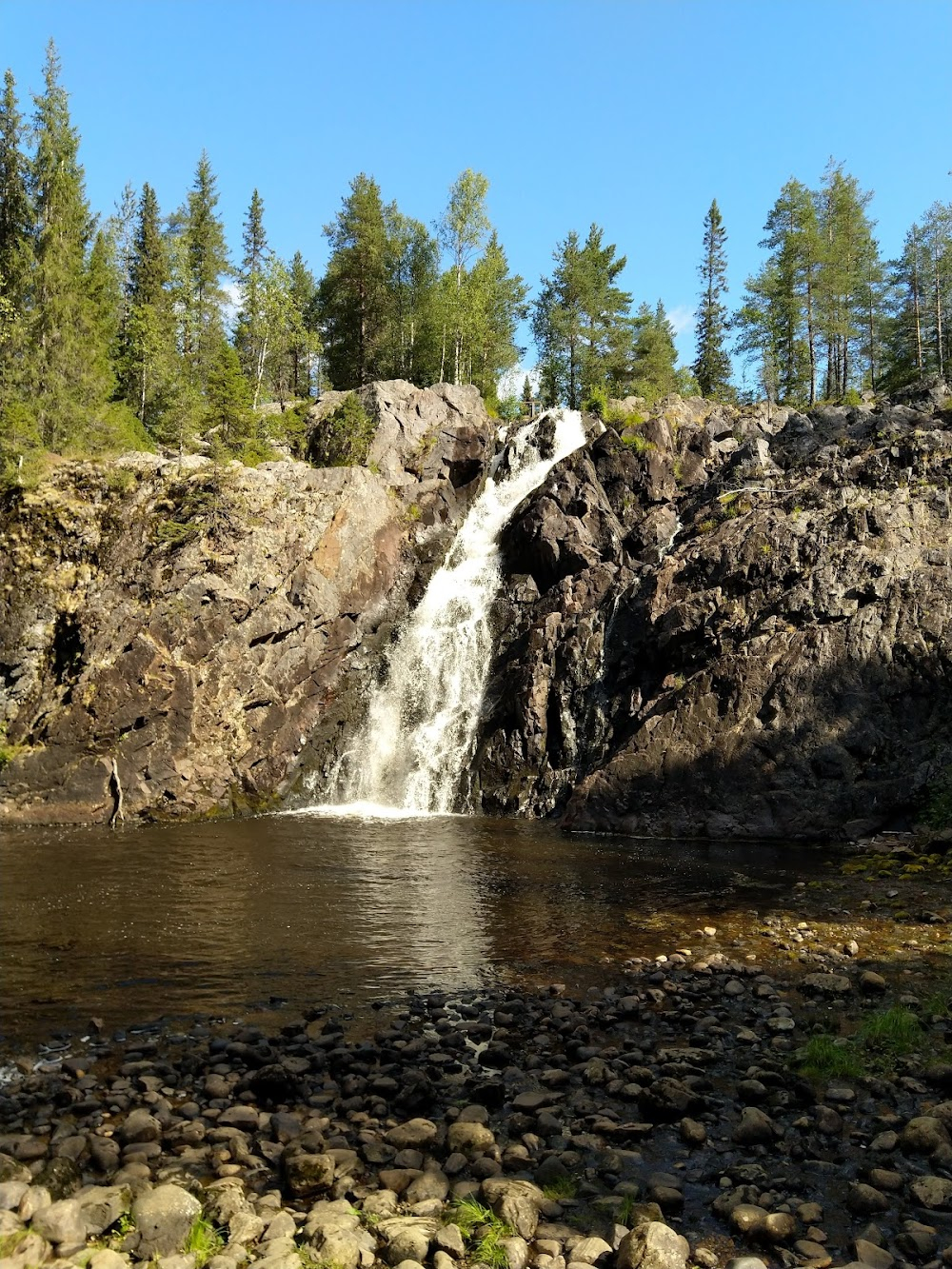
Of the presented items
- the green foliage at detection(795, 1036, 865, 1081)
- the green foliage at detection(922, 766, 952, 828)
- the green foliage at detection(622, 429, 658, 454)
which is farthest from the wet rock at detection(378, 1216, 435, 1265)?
the green foliage at detection(622, 429, 658, 454)

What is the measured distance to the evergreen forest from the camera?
130ft

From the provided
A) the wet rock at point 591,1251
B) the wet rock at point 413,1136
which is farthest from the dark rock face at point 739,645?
the wet rock at point 591,1251

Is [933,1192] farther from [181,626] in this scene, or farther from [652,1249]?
[181,626]

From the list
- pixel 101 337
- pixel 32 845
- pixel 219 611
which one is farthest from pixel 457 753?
pixel 101 337

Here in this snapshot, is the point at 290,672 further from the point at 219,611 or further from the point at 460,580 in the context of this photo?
the point at 460,580

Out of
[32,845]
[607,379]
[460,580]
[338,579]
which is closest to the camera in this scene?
[32,845]

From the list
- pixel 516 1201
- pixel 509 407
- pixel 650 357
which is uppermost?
pixel 650 357

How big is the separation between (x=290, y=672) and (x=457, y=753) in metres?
6.48

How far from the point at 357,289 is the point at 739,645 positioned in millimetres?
42641

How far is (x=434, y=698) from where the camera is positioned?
28344 millimetres

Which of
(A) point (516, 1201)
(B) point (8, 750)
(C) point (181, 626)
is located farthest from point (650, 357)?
(A) point (516, 1201)

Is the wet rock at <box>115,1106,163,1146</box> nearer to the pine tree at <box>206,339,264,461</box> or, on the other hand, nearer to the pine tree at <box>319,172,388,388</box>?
the pine tree at <box>206,339,264,461</box>

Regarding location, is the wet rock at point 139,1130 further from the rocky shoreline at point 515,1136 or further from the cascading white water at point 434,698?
the cascading white water at point 434,698

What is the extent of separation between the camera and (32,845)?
18984mm
